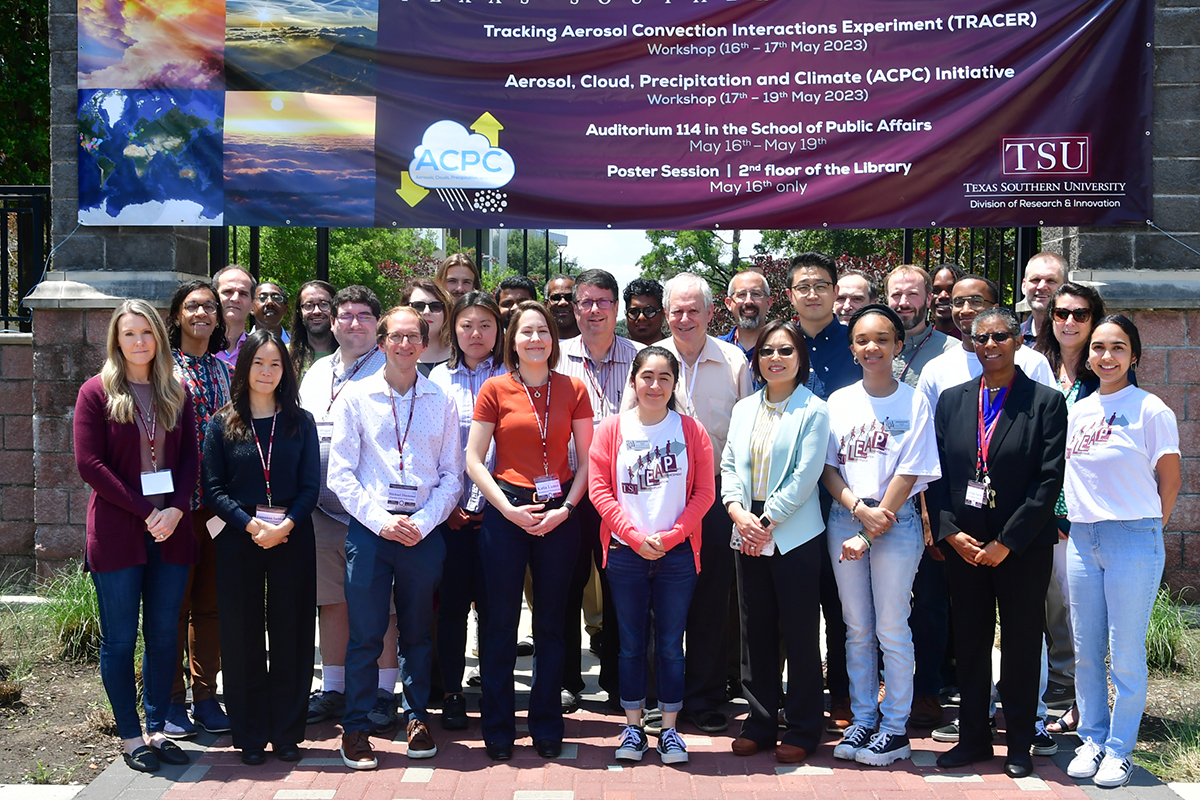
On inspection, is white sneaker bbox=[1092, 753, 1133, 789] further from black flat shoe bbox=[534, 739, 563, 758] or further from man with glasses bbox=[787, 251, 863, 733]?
black flat shoe bbox=[534, 739, 563, 758]

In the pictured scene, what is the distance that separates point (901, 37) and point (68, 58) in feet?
18.3

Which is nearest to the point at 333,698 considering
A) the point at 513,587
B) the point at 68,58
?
the point at 513,587

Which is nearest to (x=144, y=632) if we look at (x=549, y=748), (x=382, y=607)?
(x=382, y=607)

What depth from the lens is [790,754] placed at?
13.6 ft

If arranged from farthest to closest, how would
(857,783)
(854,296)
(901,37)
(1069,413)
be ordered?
(901,37) → (854,296) → (1069,413) → (857,783)

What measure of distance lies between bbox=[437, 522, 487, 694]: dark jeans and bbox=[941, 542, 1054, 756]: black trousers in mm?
2181

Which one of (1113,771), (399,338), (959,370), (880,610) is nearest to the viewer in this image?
(1113,771)

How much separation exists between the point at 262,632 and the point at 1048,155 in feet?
17.9

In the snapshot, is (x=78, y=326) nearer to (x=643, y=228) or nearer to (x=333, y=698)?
(x=333, y=698)

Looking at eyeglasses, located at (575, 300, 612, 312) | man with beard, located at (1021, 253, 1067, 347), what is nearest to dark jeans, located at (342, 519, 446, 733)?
eyeglasses, located at (575, 300, 612, 312)

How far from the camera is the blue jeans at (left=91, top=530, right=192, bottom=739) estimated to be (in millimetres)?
4117

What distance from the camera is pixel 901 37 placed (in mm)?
6207

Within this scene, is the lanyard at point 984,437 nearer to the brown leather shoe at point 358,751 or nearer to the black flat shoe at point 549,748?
the black flat shoe at point 549,748

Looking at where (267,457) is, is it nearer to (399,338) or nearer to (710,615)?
(399,338)
